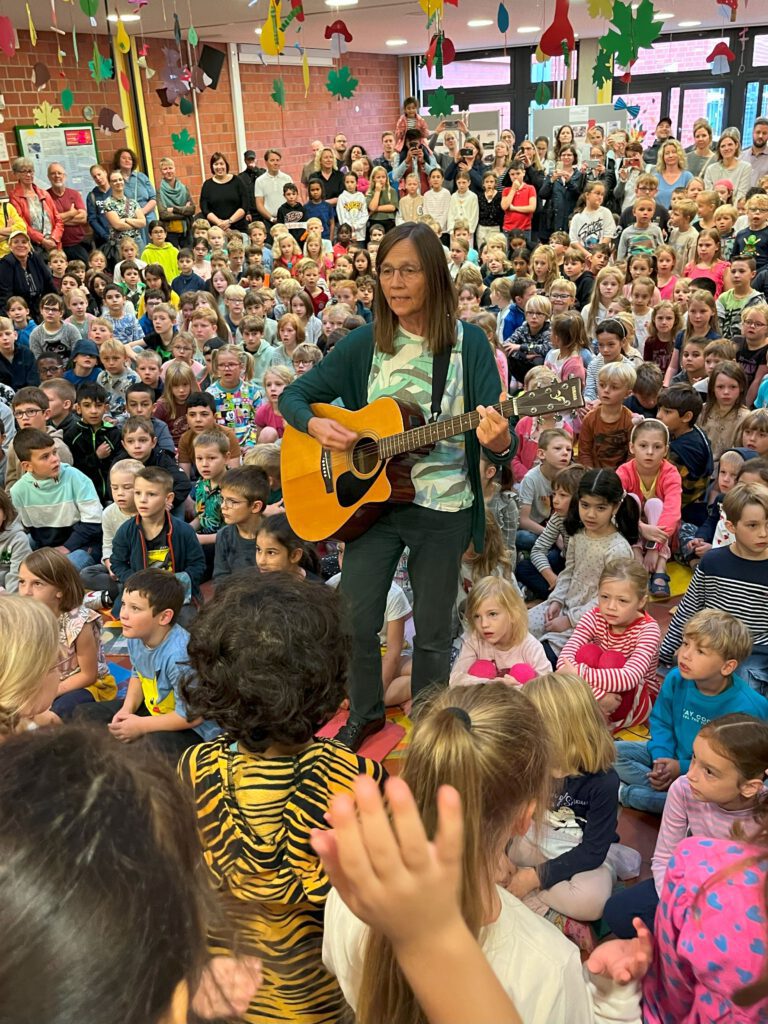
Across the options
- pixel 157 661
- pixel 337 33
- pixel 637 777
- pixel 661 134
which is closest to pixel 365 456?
pixel 157 661

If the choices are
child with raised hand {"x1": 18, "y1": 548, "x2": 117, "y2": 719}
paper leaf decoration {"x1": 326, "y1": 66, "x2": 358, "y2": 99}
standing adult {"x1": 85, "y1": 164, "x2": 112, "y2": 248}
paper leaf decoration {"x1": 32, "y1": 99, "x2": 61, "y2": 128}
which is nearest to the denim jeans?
child with raised hand {"x1": 18, "y1": 548, "x2": 117, "y2": 719}

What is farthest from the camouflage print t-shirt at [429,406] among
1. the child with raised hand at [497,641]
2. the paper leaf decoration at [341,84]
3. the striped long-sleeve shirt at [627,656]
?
the paper leaf decoration at [341,84]

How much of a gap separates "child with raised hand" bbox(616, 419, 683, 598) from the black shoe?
159cm

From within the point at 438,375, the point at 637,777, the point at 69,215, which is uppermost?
the point at 69,215

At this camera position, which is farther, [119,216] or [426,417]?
[119,216]

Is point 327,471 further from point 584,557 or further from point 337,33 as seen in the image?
point 337,33

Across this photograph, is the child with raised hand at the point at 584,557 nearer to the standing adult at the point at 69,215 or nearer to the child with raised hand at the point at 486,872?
the child with raised hand at the point at 486,872

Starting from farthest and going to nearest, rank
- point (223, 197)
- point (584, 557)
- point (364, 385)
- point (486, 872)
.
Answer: point (223, 197) → point (584, 557) → point (364, 385) → point (486, 872)

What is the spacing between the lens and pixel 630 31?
505 cm

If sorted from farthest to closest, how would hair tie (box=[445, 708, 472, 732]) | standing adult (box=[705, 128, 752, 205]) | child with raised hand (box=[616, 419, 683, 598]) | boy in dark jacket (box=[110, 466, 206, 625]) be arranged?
1. standing adult (box=[705, 128, 752, 205])
2. child with raised hand (box=[616, 419, 683, 598])
3. boy in dark jacket (box=[110, 466, 206, 625])
4. hair tie (box=[445, 708, 472, 732])

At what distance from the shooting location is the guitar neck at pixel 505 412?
97.0 inches

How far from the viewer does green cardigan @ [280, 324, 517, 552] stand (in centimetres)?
251

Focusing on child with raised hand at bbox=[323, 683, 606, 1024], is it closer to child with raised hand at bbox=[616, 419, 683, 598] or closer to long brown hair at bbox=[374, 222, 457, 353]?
long brown hair at bbox=[374, 222, 457, 353]

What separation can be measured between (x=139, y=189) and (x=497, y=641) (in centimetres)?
926
